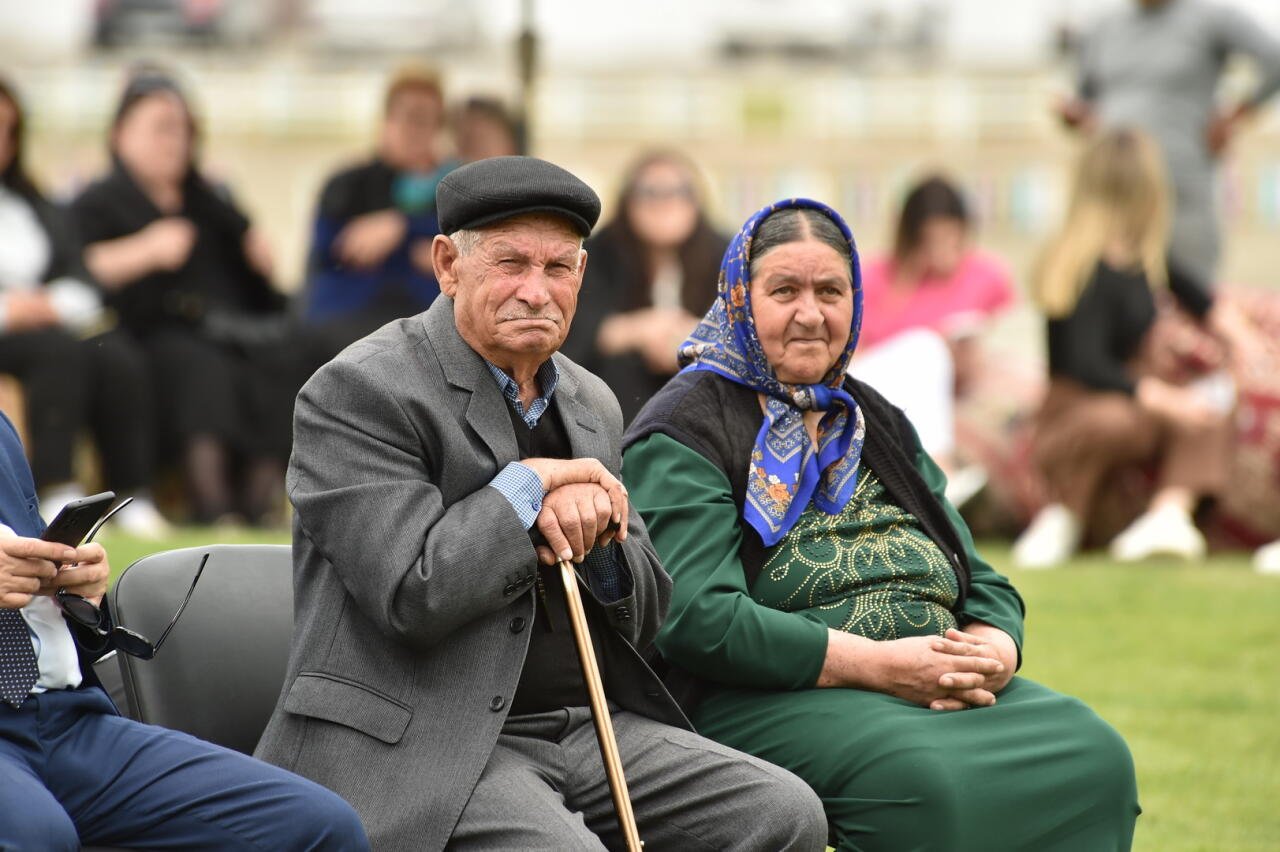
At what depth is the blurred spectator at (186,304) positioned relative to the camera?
29.1 ft

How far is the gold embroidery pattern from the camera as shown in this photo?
4.06m

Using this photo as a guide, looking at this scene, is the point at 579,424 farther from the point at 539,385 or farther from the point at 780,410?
the point at 780,410

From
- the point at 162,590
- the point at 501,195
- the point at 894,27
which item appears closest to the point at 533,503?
the point at 501,195

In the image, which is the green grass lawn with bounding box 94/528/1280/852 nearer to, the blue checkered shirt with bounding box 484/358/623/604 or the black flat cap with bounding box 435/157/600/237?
the blue checkered shirt with bounding box 484/358/623/604

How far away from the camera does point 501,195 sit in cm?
352

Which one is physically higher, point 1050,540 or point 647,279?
point 647,279

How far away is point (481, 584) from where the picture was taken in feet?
11.1

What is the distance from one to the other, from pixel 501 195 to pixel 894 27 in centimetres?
6026

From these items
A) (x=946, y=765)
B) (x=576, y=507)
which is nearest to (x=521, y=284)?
(x=576, y=507)

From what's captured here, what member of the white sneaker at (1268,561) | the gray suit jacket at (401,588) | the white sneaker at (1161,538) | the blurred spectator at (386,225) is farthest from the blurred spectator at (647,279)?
the gray suit jacket at (401,588)

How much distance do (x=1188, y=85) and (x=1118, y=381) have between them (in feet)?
7.88

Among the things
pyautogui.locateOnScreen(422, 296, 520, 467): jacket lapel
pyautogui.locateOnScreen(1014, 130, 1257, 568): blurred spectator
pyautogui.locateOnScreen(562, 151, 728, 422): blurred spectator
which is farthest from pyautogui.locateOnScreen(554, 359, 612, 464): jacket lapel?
pyautogui.locateOnScreen(1014, 130, 1257, 568): blurred spectator

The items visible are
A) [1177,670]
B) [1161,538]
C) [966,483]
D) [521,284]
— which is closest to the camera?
[521,284]

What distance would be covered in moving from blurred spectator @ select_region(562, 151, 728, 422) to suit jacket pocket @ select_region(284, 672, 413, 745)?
16.1 feet
